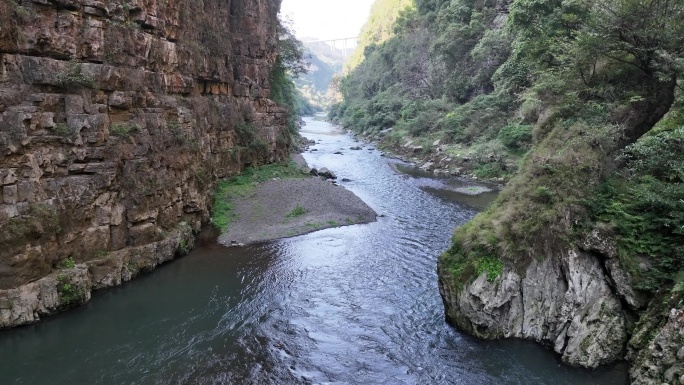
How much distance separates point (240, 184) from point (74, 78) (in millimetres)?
17591

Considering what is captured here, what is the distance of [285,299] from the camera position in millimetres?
17672

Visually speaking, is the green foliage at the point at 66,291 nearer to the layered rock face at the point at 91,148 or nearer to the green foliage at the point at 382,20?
the layered rock face at the point at 91,148

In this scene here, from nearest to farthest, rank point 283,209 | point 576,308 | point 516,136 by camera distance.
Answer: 1. point 576,308
2. point 283,209
3. point 516,136

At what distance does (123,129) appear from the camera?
1939 centimetres

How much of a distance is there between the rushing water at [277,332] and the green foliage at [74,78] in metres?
8.55

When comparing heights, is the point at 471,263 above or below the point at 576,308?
above

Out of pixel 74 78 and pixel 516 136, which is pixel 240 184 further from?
pixel 516 136

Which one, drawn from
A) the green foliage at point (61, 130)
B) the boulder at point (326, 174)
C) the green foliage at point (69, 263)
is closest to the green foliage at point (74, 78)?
the green foliage at point (61, 130)

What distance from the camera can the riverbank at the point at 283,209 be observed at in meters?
25.5

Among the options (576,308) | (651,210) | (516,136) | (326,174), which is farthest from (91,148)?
(516,136)

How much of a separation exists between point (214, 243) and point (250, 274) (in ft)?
15.3

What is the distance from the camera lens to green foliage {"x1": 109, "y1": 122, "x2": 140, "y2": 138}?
62.6ft

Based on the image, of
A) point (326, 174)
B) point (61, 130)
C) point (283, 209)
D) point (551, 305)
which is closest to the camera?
point (551, 305)

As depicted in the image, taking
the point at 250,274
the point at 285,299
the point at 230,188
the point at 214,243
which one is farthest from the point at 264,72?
the point at 285,299
